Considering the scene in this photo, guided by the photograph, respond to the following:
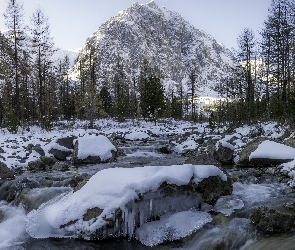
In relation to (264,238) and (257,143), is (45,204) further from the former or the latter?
(257,143)

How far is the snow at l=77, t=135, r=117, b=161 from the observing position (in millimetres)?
12875

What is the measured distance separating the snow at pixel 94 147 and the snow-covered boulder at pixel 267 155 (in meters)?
5.65

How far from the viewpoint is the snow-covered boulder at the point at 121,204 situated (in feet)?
17.2

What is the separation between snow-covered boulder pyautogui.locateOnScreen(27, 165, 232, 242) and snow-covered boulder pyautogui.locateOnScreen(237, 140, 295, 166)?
5.05 metres

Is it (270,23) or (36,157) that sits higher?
(270,23)

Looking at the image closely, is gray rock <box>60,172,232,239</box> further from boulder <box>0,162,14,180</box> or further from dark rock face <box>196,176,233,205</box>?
boulder <box>0,162,14,180</box>

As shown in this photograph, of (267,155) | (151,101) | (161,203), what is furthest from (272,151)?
(151,101)

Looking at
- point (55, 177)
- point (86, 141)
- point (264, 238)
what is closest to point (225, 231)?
point (264, 238)

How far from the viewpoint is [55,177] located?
363 inches

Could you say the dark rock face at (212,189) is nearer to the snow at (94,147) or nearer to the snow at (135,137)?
the snow at (94,147)

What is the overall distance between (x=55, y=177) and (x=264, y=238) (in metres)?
6.53

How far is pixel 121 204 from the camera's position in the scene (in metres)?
5.30

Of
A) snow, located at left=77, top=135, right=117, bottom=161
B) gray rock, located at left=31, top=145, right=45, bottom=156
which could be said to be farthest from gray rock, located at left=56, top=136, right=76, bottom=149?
snow, located at left=77, top=135, right=117, bottom=161

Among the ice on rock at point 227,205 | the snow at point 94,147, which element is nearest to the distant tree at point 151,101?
the snow at point 94,147
